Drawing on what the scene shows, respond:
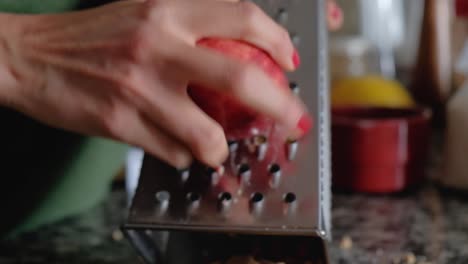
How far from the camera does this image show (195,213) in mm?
454

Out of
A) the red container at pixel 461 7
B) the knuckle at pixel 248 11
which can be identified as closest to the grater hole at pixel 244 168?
the knuckle at pixel 248 11

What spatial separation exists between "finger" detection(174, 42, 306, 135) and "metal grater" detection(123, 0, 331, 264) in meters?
0.07

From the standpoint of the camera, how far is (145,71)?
423 millimetres

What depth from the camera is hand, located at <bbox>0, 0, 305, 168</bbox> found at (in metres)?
0.42

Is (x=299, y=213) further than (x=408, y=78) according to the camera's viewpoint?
No

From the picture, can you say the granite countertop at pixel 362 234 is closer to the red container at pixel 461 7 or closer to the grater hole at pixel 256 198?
the grater hole at pixel 256 198

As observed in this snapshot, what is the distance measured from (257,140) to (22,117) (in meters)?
0.21

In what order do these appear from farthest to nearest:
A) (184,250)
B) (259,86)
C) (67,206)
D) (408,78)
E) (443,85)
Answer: (408,78), (443,85), (67,206), (184,250), (259,86)

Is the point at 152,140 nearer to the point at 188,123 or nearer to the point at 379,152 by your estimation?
the point at 188,123

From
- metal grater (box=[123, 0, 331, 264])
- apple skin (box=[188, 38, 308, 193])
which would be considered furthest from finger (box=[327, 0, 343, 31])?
apple skin (box=[188, 38, 308, 193])

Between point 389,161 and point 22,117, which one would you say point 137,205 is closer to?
point 22,117

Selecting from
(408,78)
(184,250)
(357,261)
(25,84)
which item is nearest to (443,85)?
(408,78)

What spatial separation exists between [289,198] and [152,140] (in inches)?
3.8

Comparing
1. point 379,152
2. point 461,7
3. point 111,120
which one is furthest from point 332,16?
point 461,7
